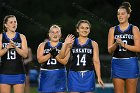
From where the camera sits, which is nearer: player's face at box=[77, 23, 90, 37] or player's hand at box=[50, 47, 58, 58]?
player's hand at box=[50, 47, 58, 58]

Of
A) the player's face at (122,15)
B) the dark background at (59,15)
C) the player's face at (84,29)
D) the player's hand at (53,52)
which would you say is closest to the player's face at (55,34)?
the player's hand at (53,52)

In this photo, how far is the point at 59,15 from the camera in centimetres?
2742

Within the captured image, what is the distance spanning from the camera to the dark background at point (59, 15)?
2537cm

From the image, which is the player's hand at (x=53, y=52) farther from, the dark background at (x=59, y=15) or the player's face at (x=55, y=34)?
the dark background at (x=59, y=15)

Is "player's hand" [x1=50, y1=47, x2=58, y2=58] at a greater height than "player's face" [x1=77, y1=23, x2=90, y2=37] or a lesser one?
lesser

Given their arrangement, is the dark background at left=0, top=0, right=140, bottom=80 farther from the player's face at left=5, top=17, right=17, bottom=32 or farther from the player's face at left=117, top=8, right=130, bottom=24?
the player's face at left=5, top=17, right=17, bottom=32

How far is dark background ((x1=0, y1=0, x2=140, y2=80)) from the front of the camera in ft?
83.2

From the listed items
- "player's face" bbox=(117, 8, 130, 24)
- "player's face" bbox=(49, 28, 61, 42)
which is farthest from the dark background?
"player's face" bbox=(49, 28, 61, 42)

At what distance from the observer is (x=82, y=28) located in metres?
9.12

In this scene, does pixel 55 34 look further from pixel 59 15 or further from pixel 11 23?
pixel 59 15

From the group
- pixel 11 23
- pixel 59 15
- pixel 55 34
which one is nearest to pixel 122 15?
pixel 55 34

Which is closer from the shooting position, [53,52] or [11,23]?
[53,52]

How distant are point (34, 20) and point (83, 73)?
17.1 metres

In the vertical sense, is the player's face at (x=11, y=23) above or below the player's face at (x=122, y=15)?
below
